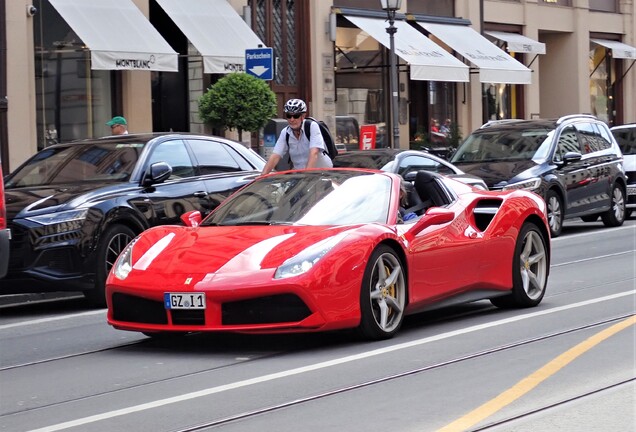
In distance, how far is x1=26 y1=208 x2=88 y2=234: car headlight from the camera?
1226 centimetres

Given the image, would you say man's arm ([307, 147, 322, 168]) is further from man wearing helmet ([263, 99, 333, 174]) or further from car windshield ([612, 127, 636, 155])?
car windshield ([612, 127, 636, 155])

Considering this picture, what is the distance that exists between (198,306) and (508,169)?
39.7 ft

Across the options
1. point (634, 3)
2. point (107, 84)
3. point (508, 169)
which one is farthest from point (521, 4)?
point (508, 169)

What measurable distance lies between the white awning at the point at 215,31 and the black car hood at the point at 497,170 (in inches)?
245

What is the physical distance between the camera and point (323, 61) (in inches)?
1208

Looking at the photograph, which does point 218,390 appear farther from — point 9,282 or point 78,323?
point 9,282

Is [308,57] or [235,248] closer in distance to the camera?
[235,248]

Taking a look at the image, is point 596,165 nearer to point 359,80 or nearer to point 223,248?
point 359,80

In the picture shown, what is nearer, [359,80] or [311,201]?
[311,201]

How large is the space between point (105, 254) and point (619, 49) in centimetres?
3233

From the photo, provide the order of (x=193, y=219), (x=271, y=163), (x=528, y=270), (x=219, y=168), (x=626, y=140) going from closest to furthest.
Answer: (x=193, y=219) → (x=528, y=270) → (x=271, y=163) → (x=219, y=168) → (x=626, y=140)

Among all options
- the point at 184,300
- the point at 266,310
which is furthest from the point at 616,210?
the point at 184,300

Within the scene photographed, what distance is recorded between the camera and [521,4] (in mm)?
38812

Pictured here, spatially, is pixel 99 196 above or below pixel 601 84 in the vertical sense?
below
